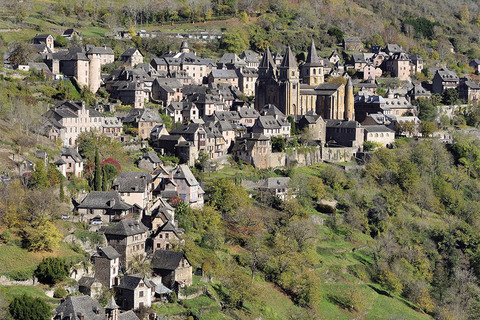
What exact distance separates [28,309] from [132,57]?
201 feet

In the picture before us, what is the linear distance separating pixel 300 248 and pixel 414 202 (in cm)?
2485

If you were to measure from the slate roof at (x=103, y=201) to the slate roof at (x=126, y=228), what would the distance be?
2378 millimetres

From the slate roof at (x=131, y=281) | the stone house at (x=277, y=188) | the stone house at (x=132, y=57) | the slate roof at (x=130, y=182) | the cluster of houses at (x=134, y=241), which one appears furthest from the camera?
the stone house at (x=132, y=57)

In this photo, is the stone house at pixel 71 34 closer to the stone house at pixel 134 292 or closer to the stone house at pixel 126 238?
the stone house at pixel 126 238

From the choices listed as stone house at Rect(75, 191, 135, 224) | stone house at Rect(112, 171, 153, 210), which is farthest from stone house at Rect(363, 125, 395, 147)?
→ stone house at Rect(75, 191, 135, 224)

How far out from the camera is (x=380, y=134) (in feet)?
310

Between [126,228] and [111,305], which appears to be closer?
[111,305]

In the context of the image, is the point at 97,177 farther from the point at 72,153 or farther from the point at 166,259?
the point at 166,259

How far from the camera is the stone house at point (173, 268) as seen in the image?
53.4 metres

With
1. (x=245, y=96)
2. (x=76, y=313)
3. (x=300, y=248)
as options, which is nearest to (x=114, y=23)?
(x=245, y=96)

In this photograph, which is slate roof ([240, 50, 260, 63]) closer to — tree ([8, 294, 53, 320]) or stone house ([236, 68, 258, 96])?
stone house ([236, 68, 258, 96])

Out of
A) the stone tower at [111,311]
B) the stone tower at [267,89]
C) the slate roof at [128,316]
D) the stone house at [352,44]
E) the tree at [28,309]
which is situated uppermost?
the stone house at [352,44]

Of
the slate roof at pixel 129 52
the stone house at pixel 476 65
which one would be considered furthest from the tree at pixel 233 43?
the stone house at pixel 476 65

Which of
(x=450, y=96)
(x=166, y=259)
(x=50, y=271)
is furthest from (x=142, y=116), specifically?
(x=450, y=96)
